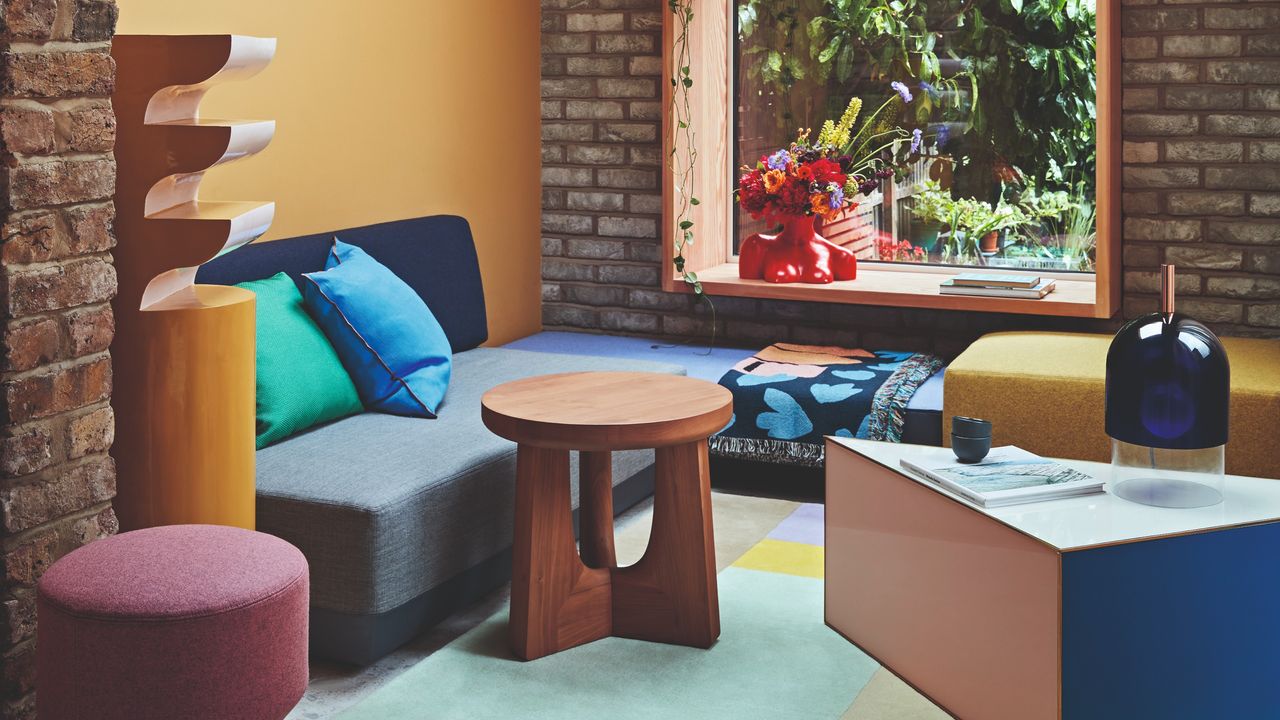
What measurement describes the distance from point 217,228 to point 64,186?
1.01 feet

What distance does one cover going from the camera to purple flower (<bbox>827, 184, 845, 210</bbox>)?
4588mm

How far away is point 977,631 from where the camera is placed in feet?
7.57

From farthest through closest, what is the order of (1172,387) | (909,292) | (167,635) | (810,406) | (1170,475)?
(909,292)
(810,406)
(1170,475)
(1172,387)
(167,635)

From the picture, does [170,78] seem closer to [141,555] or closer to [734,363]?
[141,555]

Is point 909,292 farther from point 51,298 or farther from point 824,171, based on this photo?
point 51,298

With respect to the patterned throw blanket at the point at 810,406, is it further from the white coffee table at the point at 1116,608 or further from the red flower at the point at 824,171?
the white coffee table at the point at 1116,608

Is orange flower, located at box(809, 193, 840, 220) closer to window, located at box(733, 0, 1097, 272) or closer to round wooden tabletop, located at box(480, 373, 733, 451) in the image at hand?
window, located at box(733, 0, 1097, 272)

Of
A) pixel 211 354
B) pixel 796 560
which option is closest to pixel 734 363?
pixel 796 560

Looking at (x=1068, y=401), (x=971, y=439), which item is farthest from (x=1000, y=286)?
(x=971, y=439)

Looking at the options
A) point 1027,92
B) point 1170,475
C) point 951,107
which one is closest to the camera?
point 1170,475

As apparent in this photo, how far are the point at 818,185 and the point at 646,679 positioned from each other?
88.9 inches

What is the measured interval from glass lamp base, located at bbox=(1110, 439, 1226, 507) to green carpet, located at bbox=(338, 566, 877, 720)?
0.76 meters

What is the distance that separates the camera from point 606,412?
2910 millimetres

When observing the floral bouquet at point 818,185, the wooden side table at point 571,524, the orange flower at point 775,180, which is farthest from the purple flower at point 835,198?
the wooden side table at point 571,524
